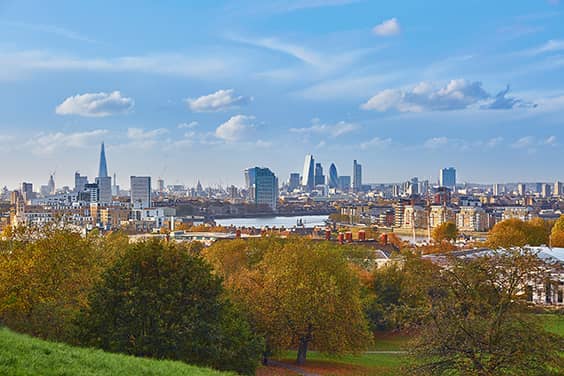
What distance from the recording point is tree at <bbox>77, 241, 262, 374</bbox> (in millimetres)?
21953

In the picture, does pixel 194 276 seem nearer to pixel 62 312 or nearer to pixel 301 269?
pixel 62 312

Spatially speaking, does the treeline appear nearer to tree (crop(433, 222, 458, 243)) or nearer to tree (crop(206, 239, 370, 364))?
tree (crop(206, 239, 370, 364))

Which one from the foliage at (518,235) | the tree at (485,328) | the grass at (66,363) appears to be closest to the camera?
the grass at (66,363)

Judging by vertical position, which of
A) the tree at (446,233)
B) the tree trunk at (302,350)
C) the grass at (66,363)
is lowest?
the tree trunk at (302,350)

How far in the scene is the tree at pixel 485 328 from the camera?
19.1m

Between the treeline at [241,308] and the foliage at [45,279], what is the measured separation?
0.05 m

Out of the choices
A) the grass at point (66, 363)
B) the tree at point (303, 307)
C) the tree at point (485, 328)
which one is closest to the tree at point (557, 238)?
the tree at point (303, 307)

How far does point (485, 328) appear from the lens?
780 inches

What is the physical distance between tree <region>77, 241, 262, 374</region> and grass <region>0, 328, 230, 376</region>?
4.11 m

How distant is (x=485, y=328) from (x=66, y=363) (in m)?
10.7

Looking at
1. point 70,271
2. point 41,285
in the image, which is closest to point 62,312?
point 41,285

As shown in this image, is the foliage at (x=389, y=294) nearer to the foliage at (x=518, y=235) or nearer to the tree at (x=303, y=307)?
the tree at (x=303, y=307)

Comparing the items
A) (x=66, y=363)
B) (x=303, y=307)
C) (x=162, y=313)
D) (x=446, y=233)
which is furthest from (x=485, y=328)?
(x=446, y=233)

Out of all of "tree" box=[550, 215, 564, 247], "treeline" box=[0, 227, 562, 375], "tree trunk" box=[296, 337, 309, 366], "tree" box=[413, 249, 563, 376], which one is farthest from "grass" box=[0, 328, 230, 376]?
"tree" box=[550, 215, 564, 247]
